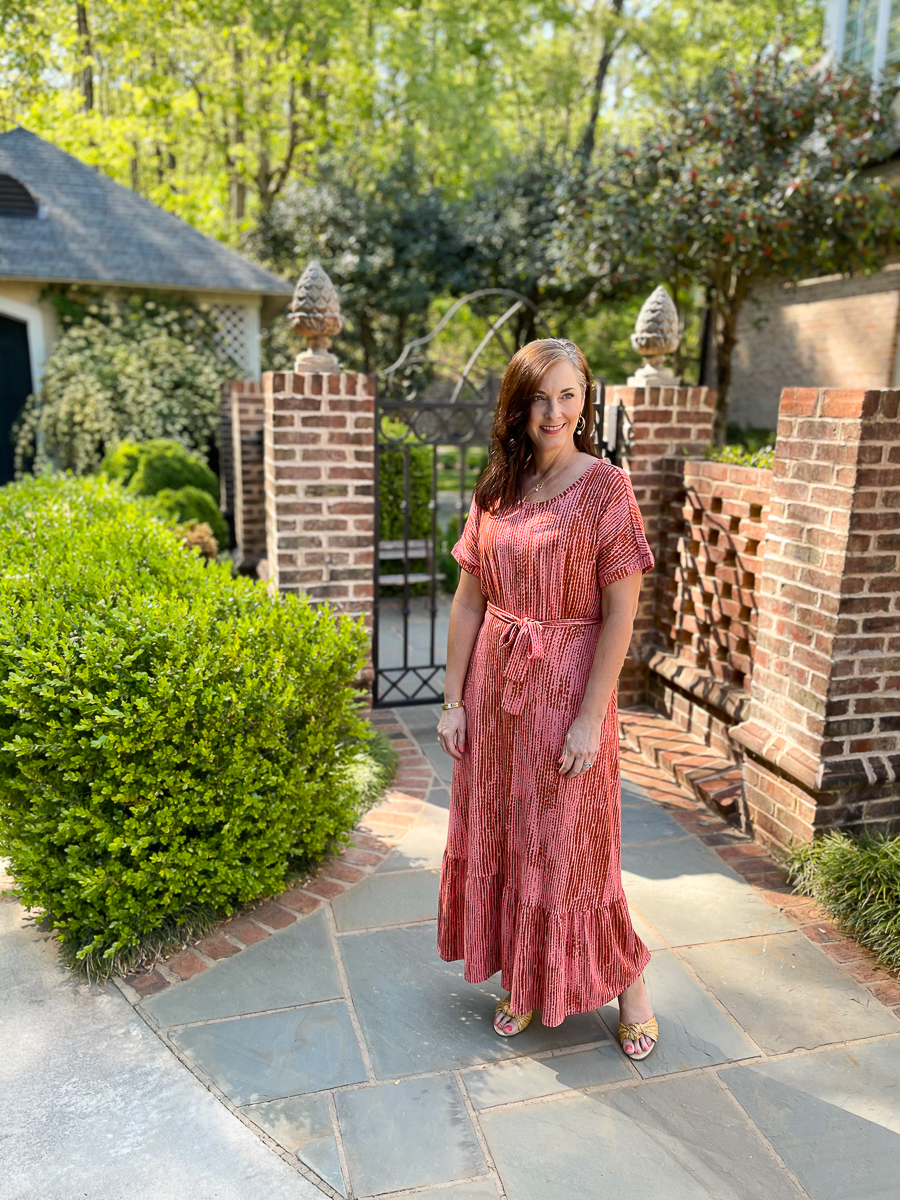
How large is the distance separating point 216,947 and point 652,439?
133 inches

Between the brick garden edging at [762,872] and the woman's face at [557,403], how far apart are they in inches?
A: 78.6

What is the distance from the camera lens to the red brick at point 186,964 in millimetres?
2809

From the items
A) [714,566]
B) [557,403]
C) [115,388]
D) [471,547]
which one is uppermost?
[115,388]

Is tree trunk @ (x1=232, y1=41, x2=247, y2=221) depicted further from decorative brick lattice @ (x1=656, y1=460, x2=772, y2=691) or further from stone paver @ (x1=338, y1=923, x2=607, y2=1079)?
stone paver @ (x1=338, y1=923, x2=607, y2=1079)

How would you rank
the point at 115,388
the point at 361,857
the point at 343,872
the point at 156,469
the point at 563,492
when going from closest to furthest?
the point at 563,492
the point at 343,872
the point at 361,857
the point at 156,469
the point at 115,388

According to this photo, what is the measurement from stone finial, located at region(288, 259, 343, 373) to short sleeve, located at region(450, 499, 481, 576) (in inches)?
91.1

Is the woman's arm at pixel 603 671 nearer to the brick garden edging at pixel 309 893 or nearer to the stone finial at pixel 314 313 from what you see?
the brick garden edging at pixel 309 893

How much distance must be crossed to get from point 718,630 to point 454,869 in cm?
236

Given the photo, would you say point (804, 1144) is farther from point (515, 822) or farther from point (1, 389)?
point (1, 389)

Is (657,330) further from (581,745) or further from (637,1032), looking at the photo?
(637,1032)

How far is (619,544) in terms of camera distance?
224 cm

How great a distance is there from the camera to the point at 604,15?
17.9 m

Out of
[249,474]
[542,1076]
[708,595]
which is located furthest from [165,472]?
[542,1076]

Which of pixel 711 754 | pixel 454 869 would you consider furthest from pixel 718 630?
pixel 454 869
